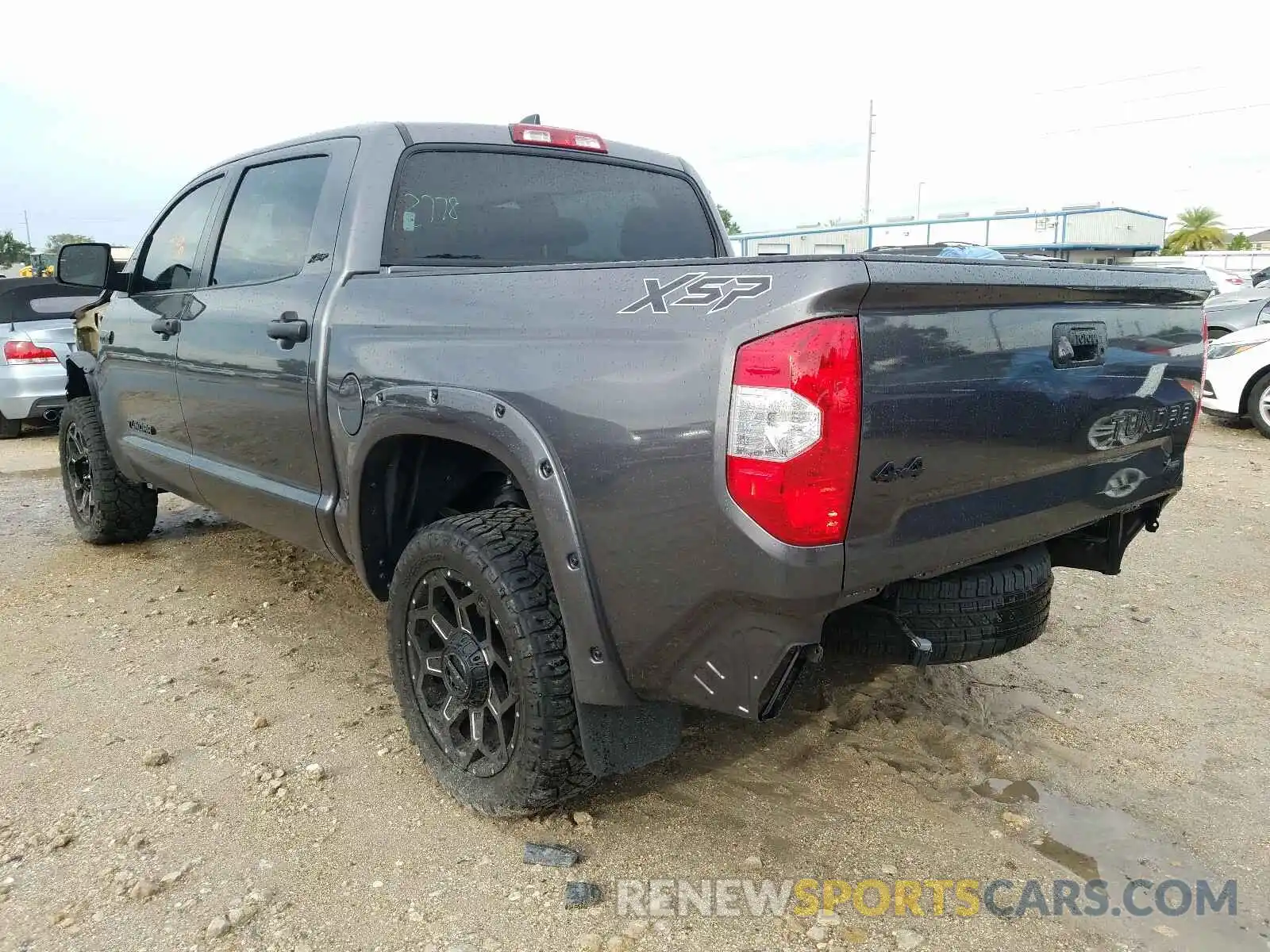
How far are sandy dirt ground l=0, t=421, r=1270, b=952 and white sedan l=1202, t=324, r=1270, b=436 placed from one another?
529cm

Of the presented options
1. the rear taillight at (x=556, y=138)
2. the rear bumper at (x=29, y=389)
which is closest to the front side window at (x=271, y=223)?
the rear taillight at (x=556, y=138)

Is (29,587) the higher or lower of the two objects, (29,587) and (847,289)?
the lower

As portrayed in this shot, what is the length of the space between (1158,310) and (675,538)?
156 centimetres

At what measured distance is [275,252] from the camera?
346 centimetres

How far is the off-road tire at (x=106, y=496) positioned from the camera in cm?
504

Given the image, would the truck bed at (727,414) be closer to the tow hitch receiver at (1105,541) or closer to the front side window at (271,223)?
the tow hitch receiver at (1105,541)

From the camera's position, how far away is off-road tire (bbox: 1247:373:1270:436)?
859 cm

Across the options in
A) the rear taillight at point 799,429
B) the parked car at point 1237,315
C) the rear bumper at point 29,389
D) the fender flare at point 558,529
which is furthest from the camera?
the parked car at point 1237,315

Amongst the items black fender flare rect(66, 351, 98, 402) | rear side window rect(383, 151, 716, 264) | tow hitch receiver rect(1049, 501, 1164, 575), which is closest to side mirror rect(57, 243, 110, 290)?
black fender flare rect(66, 351, 98, 402)

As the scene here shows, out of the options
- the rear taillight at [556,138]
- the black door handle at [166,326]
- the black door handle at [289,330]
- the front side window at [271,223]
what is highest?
the rear taillight at [556,138]

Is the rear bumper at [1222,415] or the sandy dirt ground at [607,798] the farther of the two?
the rear bumper at [1222,415]

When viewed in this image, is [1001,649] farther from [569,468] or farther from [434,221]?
[434,221]

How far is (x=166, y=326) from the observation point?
13.0 feet

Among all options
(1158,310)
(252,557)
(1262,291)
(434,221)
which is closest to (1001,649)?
(1158,310)
